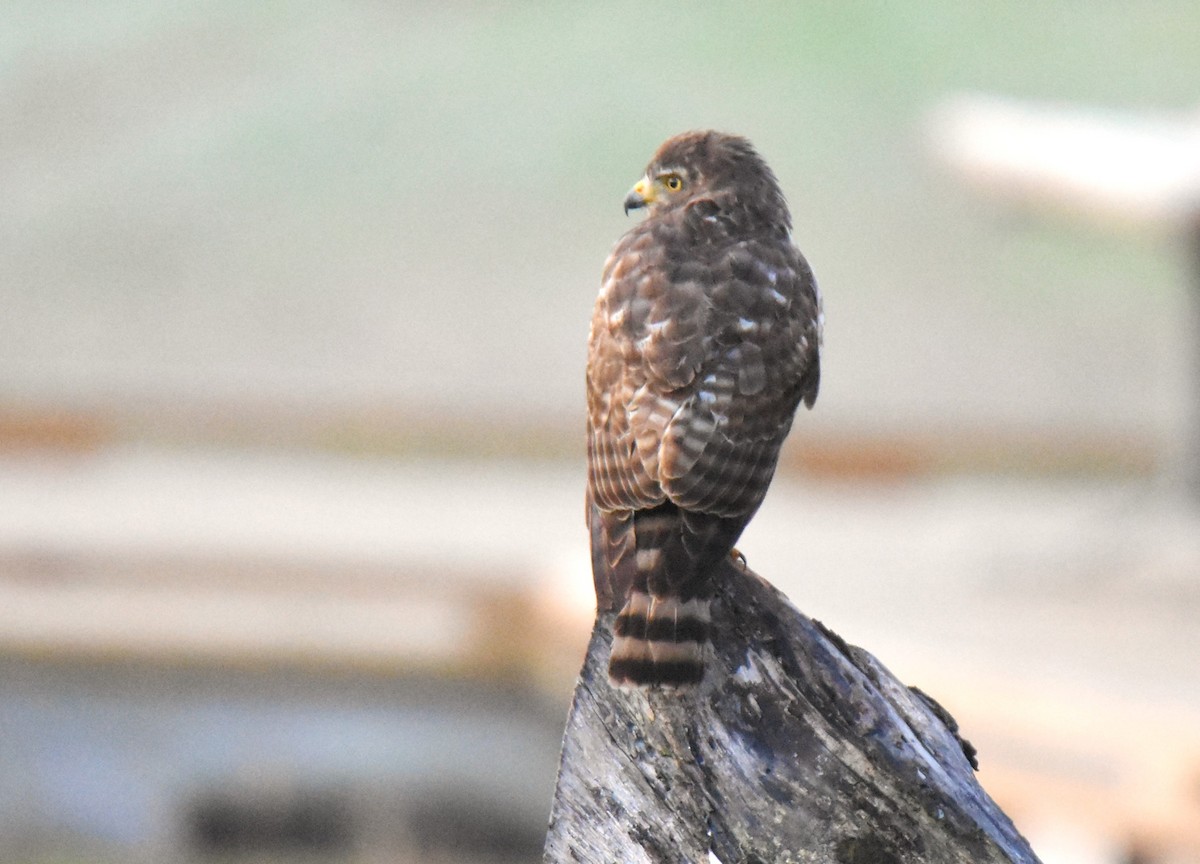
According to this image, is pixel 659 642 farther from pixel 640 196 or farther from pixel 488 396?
pixel 488 396

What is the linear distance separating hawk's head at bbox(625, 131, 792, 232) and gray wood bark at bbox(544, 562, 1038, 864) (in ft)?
4.21

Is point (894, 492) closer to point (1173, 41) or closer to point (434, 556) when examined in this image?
point (434, 556)

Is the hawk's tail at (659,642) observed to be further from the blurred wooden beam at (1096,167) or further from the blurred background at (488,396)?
the blurred wooden beam at (1096,167)

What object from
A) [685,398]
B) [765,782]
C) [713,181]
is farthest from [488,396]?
[765,782]

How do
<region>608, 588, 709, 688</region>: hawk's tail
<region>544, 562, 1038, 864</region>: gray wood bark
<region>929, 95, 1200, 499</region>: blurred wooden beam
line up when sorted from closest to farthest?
<region>544, 562, 1038, 864</region>: gray wood bark
<region>608, 588, 709, 688</region>: hawk's tail
<region>929, 95, 1200, 499</region>: blurred wooden beam

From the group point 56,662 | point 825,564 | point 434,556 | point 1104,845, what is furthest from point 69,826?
point 1104,845

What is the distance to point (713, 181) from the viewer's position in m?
3.29

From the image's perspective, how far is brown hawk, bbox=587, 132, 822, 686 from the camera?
2453mm

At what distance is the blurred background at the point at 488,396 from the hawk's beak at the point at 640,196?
109 inches

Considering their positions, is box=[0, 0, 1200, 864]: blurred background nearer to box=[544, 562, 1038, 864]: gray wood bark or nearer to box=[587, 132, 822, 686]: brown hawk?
box=[587, 132, 822, 686]: brown hawk

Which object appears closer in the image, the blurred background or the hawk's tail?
the hawk's tail

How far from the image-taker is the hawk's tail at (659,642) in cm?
207

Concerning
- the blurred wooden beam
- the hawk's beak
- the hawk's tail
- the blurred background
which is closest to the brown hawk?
the hawk's tail

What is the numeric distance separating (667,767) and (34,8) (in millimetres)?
13200
